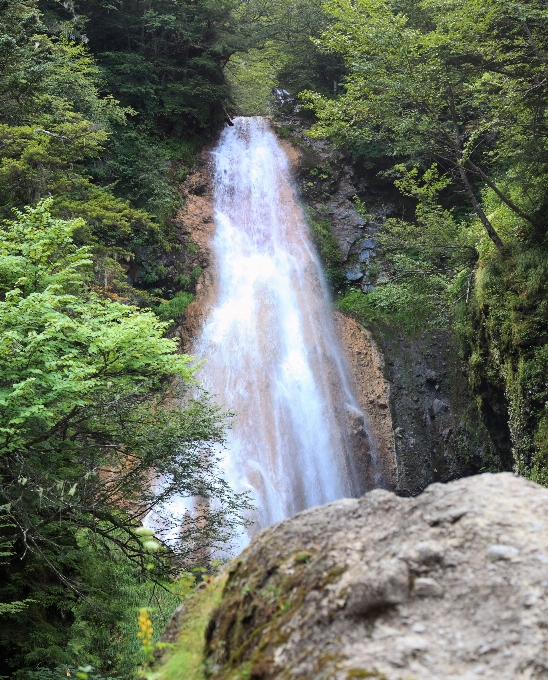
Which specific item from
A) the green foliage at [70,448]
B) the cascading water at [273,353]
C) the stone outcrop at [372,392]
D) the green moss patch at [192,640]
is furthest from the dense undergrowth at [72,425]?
the stone outcrop at [372,392]

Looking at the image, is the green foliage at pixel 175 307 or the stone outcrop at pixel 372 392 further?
the green foliage at pixel 175 307

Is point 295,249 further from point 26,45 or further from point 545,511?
point 545,511

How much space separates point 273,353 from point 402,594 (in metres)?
14.8

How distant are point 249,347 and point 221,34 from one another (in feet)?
44.2

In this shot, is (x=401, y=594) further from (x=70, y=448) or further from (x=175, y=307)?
(x=175, y=307)

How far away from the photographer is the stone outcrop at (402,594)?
228 centimetres

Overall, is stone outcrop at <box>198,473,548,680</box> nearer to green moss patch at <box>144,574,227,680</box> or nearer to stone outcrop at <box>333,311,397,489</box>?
green moss patch at <box>144,574,227,680</box>

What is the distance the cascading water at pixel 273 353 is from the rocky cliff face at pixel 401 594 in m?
9.63

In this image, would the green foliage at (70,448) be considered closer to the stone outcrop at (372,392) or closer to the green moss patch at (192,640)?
the green moss patch at (192,640)

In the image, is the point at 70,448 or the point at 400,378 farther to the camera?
the point at 400,378

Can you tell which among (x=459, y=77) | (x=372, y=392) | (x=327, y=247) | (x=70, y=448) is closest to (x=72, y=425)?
(x=70, y=448)

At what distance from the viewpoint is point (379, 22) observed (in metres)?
11.5

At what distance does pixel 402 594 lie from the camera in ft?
8.46

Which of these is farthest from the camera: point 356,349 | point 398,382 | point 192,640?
point 356,349
